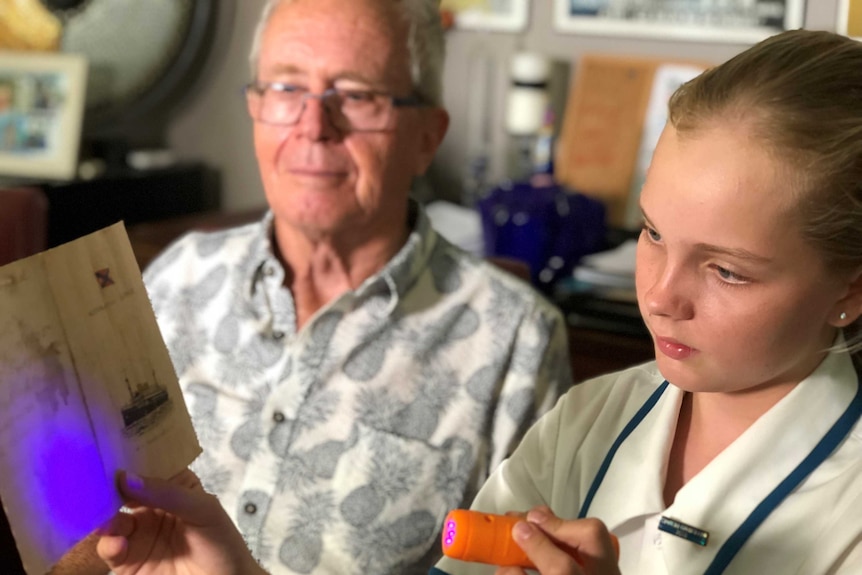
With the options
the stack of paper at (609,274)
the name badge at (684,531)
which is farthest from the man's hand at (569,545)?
the stack of paper at (609,274)

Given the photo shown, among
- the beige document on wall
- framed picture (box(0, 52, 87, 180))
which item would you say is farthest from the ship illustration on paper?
framed picture (box(0, 52, 87, 180))

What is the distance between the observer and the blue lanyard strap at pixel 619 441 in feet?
2.90

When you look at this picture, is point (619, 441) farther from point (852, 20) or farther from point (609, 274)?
point (609, 274)

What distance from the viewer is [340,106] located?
4.18 ft

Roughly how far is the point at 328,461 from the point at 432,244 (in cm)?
34

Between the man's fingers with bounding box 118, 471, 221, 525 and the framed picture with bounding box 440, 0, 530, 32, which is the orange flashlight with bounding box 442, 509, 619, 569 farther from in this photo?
the framed picture with bounding box 440, 0, 530, 32

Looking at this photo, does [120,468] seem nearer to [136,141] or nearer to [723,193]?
[723,193]

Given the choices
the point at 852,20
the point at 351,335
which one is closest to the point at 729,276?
the point at 852,20

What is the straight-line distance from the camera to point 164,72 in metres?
2.70

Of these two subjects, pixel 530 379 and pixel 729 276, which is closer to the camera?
pixel 729 276

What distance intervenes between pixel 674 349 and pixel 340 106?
675mm

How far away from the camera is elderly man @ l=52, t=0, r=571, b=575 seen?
3.95 feet

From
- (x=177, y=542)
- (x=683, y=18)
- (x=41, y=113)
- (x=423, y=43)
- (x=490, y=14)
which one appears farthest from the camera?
(x=41, y=113)

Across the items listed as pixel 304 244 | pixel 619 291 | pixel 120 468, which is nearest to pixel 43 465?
pixel 120 468
